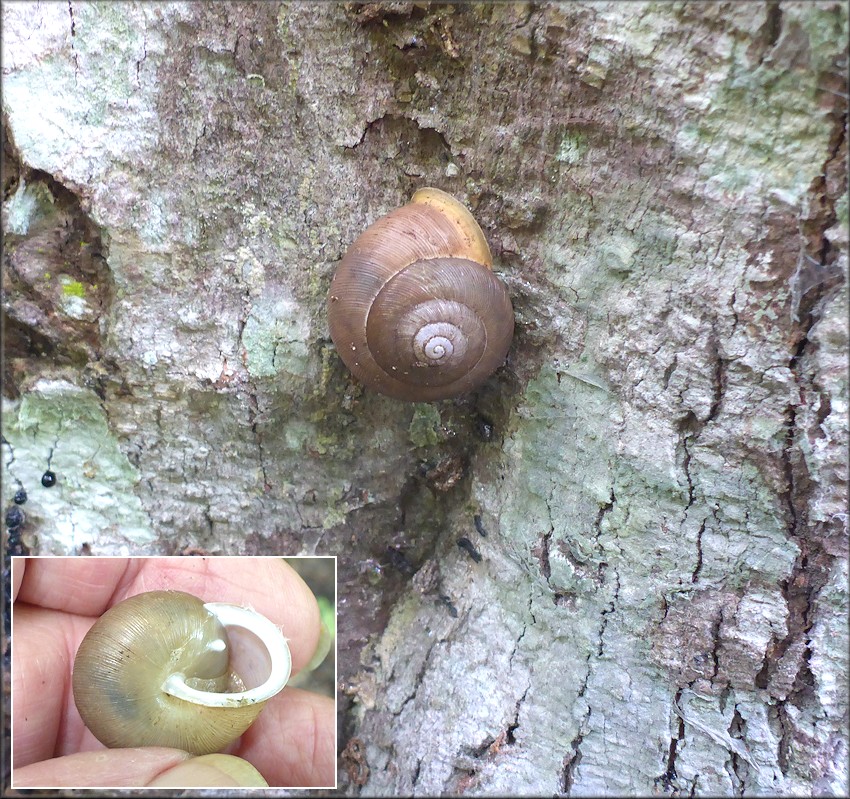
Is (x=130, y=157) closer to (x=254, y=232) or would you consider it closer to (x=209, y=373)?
(x=254, y=232)

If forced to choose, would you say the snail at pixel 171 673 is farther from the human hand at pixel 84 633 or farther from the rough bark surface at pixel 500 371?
the rough bark surface at pixel 500 371

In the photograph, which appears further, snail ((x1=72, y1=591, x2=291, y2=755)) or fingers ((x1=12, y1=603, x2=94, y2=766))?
fingers ((x1=12, y1=603, x2=94, y2=766))

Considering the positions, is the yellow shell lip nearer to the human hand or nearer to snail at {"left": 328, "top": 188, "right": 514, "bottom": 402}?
snail at {"left": 328, "top": 188, "right": 514, "bottom": 402}

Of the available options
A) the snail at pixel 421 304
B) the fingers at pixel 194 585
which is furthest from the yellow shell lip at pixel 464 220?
the fingers at pixel 194 585

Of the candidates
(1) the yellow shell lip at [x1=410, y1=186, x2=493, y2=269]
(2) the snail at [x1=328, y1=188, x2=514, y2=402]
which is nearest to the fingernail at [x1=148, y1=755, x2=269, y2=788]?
(2) the snail at [x1=328, y1=188, x2=514, y2=402]

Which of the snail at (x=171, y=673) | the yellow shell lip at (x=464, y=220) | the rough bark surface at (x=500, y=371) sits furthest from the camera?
the yellow shell lip at (x=464, y=220)

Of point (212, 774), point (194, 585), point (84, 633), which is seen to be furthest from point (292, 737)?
point (84, 633)

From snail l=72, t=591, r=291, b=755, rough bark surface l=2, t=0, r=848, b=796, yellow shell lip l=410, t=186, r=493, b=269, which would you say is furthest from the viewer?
yellow shell lip l=410, t=186, r=493, b=269
